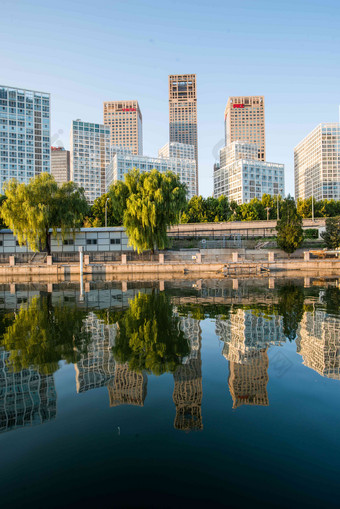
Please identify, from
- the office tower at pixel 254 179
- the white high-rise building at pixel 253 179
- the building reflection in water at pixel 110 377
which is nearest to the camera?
the building reflection in water at pixel 110 377

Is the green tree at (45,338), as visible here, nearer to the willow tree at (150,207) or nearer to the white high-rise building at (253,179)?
the willow tree at (150,207)

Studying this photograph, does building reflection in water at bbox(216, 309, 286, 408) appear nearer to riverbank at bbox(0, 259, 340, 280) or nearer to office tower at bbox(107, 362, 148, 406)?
office tower at bbox(107, 362, 148, 406)

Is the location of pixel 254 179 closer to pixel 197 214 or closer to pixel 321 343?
pixel 197 214

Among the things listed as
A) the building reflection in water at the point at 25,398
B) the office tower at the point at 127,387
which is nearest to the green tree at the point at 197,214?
the office tower at the point at 127,387

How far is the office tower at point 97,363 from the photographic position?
8055 mm

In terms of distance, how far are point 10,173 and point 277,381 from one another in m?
151

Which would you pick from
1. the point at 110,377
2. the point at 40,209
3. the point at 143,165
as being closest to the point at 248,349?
the point at 110,377

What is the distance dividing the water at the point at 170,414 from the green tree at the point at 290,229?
3037 cm

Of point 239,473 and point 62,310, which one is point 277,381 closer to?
point 239,473

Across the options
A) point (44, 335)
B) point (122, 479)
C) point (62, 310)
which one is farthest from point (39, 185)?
point (122, 479)

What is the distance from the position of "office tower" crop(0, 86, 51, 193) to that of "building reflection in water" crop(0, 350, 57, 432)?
144m

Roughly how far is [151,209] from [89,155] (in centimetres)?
16069

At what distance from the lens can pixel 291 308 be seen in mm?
16500

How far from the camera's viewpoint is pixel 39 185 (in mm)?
40125
